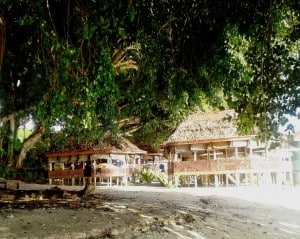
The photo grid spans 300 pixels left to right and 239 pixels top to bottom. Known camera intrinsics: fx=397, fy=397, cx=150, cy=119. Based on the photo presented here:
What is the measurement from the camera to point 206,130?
84.8 feet

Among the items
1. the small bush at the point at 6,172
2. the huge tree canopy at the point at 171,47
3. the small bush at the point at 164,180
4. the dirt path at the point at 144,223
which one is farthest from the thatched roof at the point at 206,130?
the huge tree canopy at the point at 171,47

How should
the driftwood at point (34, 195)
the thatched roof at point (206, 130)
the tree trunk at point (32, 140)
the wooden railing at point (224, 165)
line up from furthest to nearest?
the thatched roof at point (206, 130)
the tree trunk at point (32, 140)
the wooden railing at point (224, 165)
the driftwood at point (34, 195)

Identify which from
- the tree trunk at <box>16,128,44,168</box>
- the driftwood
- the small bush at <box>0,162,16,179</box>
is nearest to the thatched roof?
the tree trunk at <box>16,128,44,168</box>

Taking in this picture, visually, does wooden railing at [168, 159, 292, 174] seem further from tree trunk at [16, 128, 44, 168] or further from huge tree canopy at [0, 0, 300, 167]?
huge tree canopy at [0, 0, 300, 167]

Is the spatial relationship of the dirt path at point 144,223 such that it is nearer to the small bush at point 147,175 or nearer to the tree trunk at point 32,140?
the tree trunk at point 32,140

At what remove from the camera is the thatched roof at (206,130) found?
81.4ft

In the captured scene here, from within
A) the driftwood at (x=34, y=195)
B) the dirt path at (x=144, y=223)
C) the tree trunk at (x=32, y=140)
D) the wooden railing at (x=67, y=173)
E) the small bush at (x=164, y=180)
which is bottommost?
the dirt path at (x=144, y=223)

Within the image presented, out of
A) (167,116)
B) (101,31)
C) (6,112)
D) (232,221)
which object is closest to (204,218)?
(232,221)

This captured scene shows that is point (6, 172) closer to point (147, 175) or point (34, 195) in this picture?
point (147, 175)

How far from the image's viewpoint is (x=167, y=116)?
88.5 ft

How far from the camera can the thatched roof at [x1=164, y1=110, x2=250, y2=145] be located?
24812 millimetres

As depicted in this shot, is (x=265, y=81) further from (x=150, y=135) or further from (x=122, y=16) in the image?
(x=150, y=135)

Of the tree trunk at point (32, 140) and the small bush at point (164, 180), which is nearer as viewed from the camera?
the tree trunk at point (32, 140)

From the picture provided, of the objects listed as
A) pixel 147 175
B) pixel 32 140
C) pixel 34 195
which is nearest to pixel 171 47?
pixel 34 195
